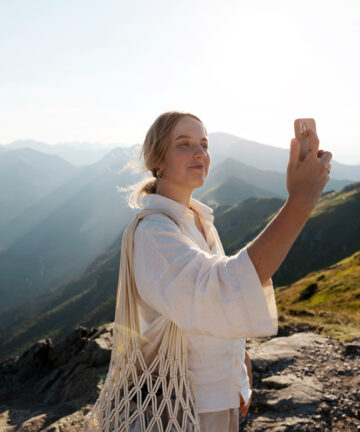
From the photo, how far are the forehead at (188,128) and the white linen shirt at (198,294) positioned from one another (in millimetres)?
868

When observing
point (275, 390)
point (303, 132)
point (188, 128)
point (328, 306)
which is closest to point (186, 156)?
point (188, 128)

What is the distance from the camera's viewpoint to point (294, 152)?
1.82 meters

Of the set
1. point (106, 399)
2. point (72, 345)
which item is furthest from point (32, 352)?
point (106, 399)

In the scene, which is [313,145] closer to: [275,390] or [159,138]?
[159,138]

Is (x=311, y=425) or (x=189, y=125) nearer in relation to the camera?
(x=189, y=125)

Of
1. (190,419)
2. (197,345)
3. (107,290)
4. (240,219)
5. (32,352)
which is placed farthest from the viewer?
(240,219)

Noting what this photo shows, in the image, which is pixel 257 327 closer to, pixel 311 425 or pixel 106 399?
pixel 106 399

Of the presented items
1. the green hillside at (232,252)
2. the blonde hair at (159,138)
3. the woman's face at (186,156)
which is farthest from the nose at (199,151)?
the green hillside at (232,252)

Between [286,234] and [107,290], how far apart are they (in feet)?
410

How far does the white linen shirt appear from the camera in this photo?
68.1 inches

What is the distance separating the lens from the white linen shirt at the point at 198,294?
1729 mm

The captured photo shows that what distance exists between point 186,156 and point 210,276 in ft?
4.40

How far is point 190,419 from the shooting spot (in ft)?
7.77

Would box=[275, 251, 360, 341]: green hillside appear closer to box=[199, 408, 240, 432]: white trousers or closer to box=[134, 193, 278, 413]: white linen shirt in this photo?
box=[199, 408, 240, 432]: white trousers
